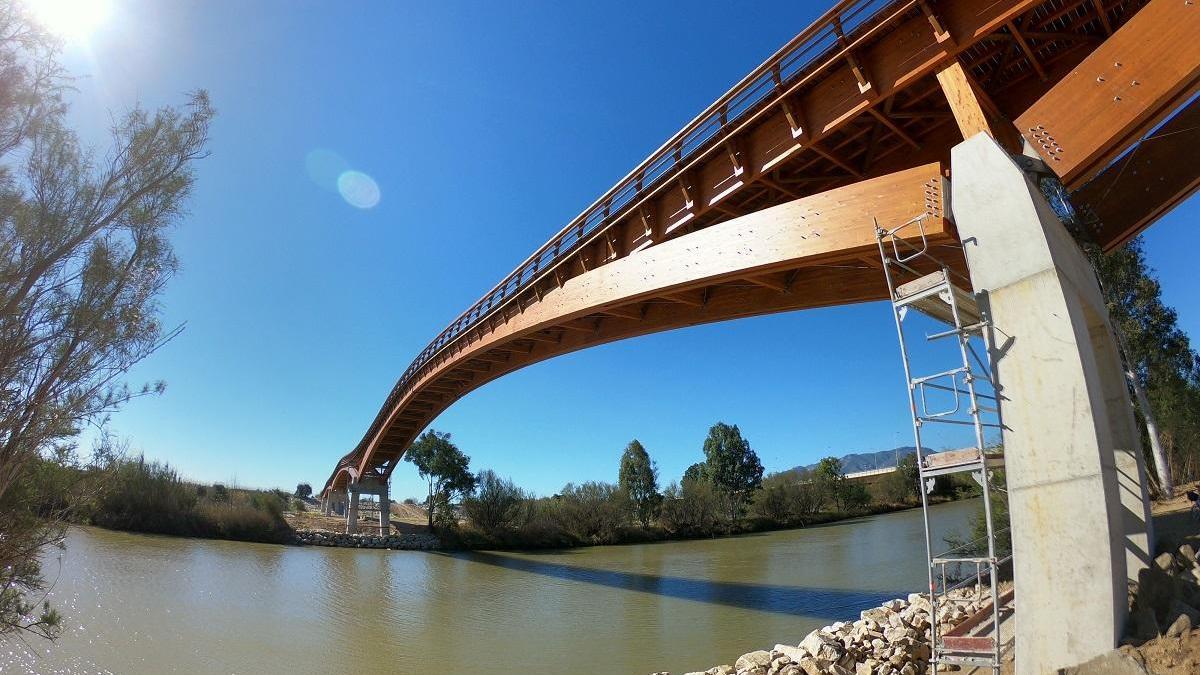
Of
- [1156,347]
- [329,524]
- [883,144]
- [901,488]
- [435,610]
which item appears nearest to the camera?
[883,144]

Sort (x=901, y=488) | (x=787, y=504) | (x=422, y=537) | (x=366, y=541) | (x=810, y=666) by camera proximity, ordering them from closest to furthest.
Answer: (x=810, y=666) < (x=366, y=541) < (x=422, y=537) < (x=787, y=504) < (x=901, y=488)

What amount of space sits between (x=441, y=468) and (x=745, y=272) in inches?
1474

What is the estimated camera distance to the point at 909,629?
281 inches

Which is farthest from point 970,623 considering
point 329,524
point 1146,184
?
point 329,524

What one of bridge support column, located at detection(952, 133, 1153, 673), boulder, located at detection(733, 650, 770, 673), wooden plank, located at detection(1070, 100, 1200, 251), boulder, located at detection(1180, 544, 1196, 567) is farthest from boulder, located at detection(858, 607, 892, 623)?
wooden plank, located at detection(1070, 100, 1200, 251)

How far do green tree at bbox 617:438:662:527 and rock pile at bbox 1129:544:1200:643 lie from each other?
39.6 meters

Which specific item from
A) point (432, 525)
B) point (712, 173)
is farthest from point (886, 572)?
point (432, 525)

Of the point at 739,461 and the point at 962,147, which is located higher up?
the point at 962,147

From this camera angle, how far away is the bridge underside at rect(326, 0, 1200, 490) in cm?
502

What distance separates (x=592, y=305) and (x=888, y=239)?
604 centimetres

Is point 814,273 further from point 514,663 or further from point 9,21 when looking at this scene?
point 9,21

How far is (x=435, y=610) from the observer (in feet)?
47.3

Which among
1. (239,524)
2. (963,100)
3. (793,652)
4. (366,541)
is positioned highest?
(963,100)

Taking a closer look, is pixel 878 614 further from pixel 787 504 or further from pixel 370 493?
pixel 787 504
